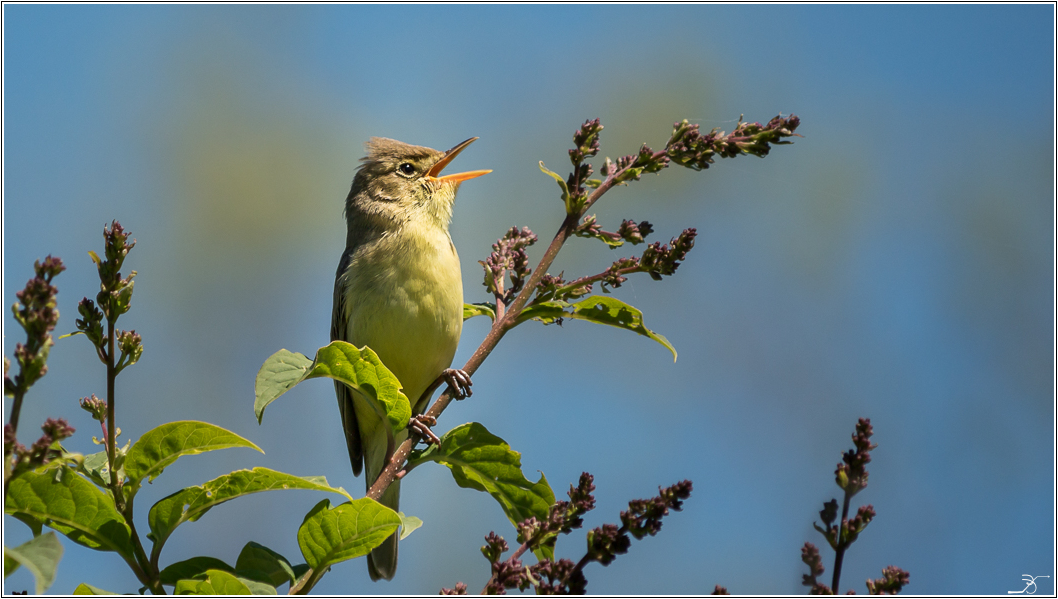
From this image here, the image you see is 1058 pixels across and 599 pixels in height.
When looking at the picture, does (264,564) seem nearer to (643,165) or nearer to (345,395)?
(643,165)

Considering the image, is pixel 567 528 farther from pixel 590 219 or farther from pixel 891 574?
pixel 590 219

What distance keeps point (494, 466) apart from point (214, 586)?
1.11 m

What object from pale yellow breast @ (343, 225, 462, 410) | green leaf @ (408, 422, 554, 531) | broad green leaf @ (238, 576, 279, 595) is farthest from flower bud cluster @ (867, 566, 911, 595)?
pale yellow breast @ (343, 225, 462, 410)

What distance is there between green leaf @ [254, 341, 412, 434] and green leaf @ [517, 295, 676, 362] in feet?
1.79

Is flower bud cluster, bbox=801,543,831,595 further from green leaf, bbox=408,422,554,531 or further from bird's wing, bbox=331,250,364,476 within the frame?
bird's wing, bbox=331,250,364,476

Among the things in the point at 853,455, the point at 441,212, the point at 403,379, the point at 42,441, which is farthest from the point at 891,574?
the point at 441,212

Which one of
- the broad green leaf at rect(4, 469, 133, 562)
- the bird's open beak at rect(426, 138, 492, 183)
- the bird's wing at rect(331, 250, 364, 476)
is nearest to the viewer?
the broad green leaf at rect(4, 469, 133, 562)

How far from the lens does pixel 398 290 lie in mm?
5297

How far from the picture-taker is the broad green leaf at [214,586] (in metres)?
2.35

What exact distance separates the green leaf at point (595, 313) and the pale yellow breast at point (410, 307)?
206cm

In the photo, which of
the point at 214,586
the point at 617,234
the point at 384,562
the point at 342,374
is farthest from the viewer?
the point at 384,562

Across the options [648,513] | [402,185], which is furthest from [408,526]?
[402,185]

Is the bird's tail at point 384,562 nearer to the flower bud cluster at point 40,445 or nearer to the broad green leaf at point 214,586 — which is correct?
the broad green leaf at point 214,586

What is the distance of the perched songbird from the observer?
5230 mm
